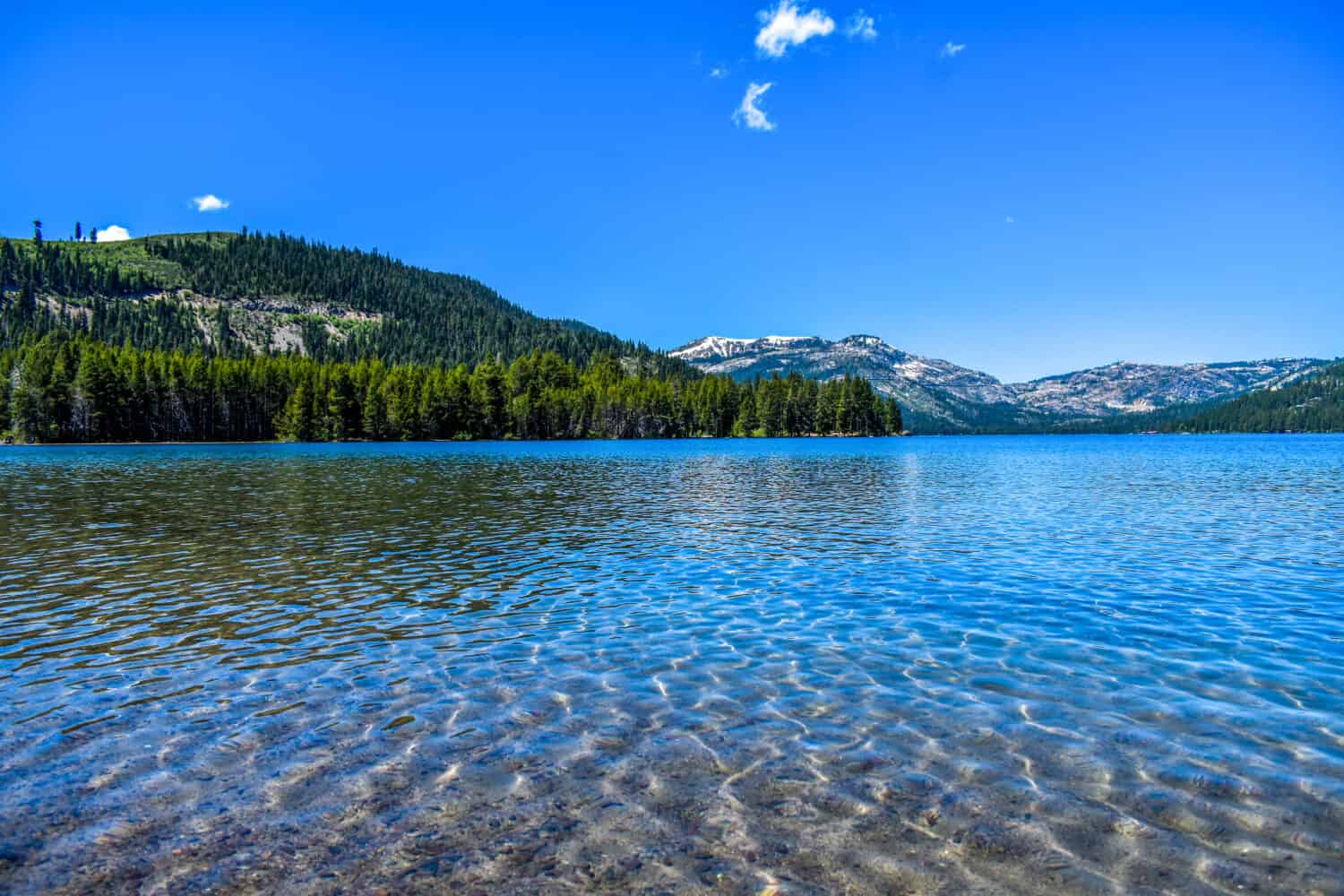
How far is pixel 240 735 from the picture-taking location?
9.72m

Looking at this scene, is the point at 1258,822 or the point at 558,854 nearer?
the point at 558,854

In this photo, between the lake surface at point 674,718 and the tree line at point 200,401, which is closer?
the lake surface at point 674,718

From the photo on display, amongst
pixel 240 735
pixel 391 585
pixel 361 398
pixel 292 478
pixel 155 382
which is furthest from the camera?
pixel 361 398

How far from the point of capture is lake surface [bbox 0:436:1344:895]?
689cm

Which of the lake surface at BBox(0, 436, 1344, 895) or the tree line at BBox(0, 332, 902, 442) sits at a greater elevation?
the tree line at BBox(0, 332, 902, 442)

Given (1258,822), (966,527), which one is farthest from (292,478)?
(1258,822)

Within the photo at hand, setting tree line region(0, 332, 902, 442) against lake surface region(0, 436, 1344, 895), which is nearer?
lake surface region(0, 436, 1344, 895)

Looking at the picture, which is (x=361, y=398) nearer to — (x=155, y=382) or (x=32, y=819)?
(x=155, y=382)

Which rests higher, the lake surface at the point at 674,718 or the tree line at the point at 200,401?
the tree line at the point at 200,401

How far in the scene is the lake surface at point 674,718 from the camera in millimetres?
6895

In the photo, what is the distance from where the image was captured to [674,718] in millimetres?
10398

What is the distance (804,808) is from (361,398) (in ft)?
665

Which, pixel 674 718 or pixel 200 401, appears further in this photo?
pixel 200 401

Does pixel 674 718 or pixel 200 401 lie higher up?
pixel 200 401
